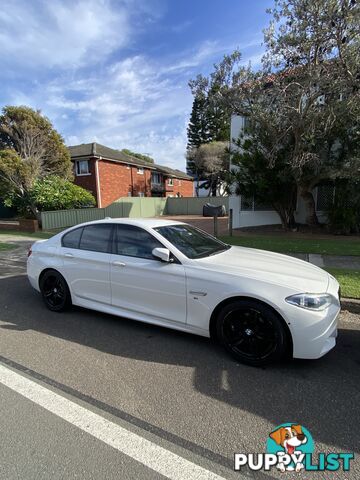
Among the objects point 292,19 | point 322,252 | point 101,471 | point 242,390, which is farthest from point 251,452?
point 292,19

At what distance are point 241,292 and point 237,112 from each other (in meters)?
8.31

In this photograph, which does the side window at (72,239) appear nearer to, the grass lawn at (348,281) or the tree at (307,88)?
the grass lawn at (348,281)

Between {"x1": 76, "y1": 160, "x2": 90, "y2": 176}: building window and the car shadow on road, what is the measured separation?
2235cm

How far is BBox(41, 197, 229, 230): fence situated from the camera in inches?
653

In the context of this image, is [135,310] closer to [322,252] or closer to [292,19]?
[322,252]

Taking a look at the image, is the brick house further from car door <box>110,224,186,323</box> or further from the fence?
car door <box>110,224,186,323</box>

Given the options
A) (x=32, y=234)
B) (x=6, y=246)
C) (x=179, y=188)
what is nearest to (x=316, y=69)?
(x=6, y=246)

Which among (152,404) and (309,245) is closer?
(152,404)

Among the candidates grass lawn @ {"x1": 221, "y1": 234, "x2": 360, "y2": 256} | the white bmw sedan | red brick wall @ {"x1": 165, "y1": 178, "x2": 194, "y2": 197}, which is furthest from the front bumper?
red brick wall @ {"x1": 165, "y1": 178, "x2": 194, "y2": 197}

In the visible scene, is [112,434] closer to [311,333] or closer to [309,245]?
[311,333]

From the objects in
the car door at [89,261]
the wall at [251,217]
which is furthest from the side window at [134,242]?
the wall at [251,217]

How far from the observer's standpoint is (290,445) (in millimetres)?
2217

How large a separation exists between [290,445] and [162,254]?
7.18ft

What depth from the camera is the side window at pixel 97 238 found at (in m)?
4.40
